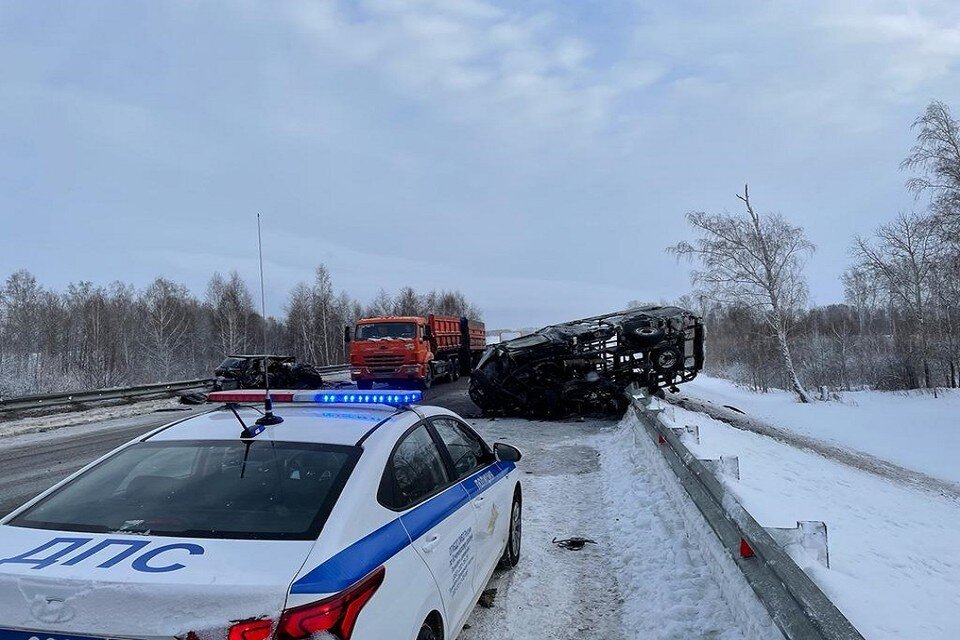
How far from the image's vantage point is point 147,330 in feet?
197

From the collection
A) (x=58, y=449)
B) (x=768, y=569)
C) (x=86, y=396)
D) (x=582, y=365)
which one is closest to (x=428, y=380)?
(x=582, y=365)

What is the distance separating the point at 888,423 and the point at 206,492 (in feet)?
84.2

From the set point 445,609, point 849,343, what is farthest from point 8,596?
point 849,343

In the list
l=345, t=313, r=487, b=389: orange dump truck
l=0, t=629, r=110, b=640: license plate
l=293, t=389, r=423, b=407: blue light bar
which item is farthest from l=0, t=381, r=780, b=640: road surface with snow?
l=345, t=313, r=487, b=389: orange dump truck

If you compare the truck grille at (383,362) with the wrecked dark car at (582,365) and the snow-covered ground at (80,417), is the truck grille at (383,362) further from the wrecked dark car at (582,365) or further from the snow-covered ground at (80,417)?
the wrecked dark car at (582,365)

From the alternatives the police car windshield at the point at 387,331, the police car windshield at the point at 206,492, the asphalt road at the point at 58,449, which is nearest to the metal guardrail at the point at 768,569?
the police car windshield at the point at 206,492

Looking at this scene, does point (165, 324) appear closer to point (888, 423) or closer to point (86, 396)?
point (86, 396)

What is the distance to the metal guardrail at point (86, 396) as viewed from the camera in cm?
1818

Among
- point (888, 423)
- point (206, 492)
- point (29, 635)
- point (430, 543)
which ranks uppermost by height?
point (206, 492)

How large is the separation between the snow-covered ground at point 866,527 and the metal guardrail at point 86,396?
18.7 m

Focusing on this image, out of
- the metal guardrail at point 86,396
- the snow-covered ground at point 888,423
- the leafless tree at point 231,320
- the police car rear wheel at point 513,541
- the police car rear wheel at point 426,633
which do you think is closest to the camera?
the police car rear wheel at point 426,633

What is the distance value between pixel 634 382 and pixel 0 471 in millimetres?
12770

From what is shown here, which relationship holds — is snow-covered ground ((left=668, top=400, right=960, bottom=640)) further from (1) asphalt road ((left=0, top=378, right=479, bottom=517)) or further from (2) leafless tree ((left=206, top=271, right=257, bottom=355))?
(2) leafless tree ((left=206, top=271, right=257, bottom=355))

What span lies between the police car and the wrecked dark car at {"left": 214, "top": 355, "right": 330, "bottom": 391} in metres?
→ 18.8
